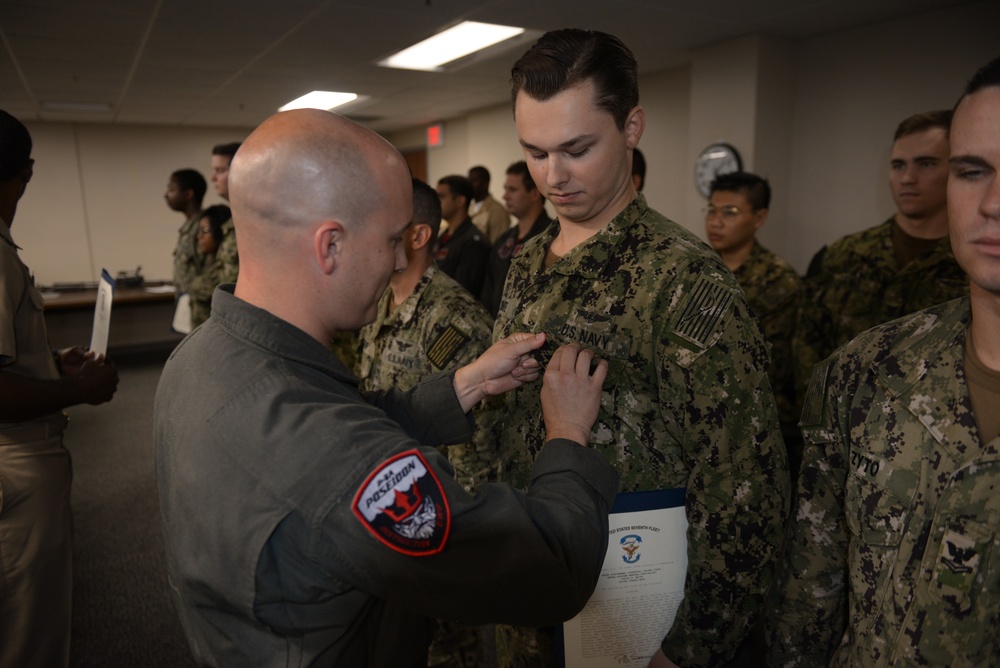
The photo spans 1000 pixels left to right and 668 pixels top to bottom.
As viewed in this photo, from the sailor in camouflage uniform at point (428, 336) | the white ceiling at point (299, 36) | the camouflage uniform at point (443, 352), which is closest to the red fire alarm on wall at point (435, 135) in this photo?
the white ceiling at point (299, 36)

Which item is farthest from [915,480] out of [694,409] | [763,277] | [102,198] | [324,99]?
[102,198]

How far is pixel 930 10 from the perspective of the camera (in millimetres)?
4090

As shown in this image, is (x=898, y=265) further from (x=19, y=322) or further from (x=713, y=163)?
(x=19, y=322)

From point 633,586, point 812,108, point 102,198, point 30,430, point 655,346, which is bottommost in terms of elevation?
point 633,586

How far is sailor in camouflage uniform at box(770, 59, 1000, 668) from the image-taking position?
810mm

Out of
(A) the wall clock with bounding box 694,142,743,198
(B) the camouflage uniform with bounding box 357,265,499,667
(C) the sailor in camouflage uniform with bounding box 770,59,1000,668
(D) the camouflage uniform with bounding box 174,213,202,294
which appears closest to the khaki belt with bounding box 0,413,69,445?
(B) the camouflage uniform with bounding box 357,265,499,667

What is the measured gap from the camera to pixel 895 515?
3.00ft

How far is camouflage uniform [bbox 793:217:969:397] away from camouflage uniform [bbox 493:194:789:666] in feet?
5.16

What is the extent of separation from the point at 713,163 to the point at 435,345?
13.5 ft

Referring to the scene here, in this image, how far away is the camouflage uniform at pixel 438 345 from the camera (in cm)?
169

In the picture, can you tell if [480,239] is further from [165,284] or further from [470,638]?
[165,284]

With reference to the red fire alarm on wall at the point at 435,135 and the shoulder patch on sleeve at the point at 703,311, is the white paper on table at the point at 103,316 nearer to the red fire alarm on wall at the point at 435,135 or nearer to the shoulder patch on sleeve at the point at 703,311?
the shoulder patch on sleeve at the point at 703,311

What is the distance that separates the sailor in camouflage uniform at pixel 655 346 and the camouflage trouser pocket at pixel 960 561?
278 mm

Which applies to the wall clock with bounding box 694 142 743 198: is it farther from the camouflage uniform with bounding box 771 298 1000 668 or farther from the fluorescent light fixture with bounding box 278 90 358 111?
the camouflage uniform with bounding box 771 298 1000 668
